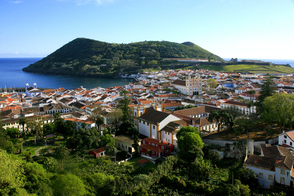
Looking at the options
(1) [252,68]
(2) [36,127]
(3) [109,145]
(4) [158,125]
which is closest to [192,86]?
(4) [158,125]

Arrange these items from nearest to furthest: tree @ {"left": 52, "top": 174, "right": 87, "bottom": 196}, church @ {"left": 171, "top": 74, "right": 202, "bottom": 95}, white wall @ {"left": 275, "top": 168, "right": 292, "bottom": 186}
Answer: tree @ {"left": 52, "top": 174, "right": 87, "bottom": 196} < white wall @ {"left": 275, "top": 168, "right": 292, "bottom": 186} < church @ {"left": 171, "top": 74, "right": 202, "bottom": 95}

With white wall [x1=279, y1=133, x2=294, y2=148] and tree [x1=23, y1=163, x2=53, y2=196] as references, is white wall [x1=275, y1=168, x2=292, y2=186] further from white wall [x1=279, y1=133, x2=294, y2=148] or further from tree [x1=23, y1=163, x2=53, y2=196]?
tree [x1=23, y1=163, x2=53, y2=196]

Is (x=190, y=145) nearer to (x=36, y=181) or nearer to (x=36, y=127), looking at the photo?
(x=36, y=181)

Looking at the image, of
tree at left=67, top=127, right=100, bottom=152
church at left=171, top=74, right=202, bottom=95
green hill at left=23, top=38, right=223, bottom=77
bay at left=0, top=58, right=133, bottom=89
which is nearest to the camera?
tree at left=67, top=127, right=100, bottom=152

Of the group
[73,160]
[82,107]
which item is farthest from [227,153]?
[82,107]

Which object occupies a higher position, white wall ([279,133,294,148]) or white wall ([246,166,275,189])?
white wall ([279,133,294,148])

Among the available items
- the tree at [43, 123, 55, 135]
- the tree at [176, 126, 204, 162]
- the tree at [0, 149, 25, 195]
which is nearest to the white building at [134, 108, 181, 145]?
the tree at [176, 126, 204, 162]

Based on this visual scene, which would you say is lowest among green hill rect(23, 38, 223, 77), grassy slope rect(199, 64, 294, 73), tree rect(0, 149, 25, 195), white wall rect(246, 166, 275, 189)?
white wall rect(246, 166, 275, 189)
